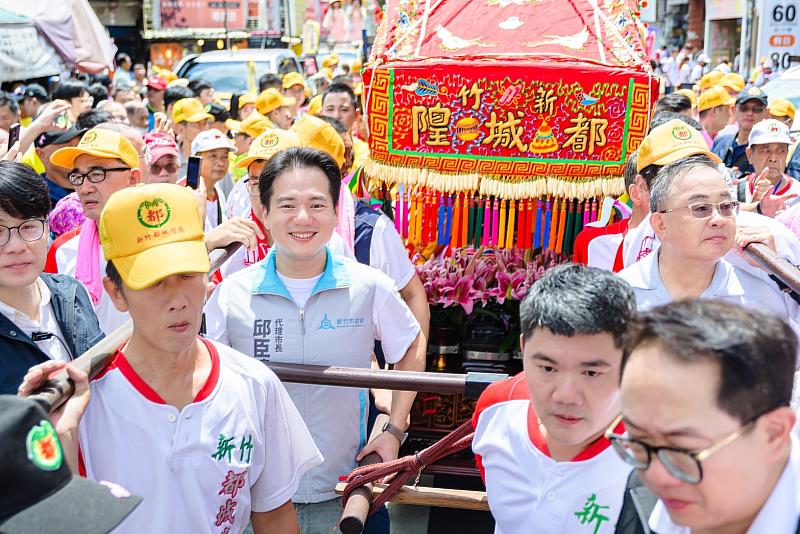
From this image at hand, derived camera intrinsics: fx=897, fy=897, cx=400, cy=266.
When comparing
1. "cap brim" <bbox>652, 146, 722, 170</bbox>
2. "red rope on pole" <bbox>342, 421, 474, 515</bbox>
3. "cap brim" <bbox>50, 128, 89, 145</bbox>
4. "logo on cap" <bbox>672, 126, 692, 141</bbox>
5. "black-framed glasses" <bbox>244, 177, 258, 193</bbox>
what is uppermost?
"logo on cap" <bbox>672, 126, 692, 141</bbox>

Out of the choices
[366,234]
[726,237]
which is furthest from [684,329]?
[366,234]

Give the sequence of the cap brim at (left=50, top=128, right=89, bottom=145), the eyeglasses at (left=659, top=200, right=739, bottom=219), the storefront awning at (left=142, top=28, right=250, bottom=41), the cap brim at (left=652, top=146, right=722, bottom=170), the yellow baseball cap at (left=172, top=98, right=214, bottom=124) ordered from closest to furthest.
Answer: the eyeglasses at (left=659, top=200, right=739, bottom=219)
the cap brim at (left=652, top=146, right=722, bottom=170)
the cap brim at (left=50, top=128, right=89, bottom=145)
the yellow baseball cap at (left=172, top=98, right=214, bottom=124)
the storefront awning at (left=142, top=28, right=250, bottom=41)

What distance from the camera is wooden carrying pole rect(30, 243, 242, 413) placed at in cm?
164

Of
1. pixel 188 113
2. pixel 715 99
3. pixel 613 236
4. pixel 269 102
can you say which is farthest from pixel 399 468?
pixel 715 99

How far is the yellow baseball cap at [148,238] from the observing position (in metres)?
1.88

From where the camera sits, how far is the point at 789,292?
2.64 meters

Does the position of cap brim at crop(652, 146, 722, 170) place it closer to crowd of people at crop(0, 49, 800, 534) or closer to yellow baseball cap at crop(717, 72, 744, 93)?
crowd of people at crop(0, 49, 800, 534)

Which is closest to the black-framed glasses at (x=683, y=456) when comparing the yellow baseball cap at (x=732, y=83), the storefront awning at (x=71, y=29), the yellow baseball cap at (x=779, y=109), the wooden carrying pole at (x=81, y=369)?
the wooden carrying pole at (x=81, y=369)

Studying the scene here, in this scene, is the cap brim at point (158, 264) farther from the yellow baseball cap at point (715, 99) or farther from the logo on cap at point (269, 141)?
the yellow baseball cap at point (715, 99)

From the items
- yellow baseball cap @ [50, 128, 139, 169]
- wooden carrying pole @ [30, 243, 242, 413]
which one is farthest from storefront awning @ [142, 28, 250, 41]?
wooden carrying pole @ [30, 243, 242, 413]

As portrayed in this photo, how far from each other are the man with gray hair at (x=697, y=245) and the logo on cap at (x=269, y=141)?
5.16 feet

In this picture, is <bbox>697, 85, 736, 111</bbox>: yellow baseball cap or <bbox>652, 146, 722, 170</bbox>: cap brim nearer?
<bbox>652, 146, 722, 170</bbox>: cap brim

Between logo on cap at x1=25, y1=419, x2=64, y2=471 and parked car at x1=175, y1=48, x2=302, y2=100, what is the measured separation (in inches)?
416

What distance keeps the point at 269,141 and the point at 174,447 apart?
1.95 meters
